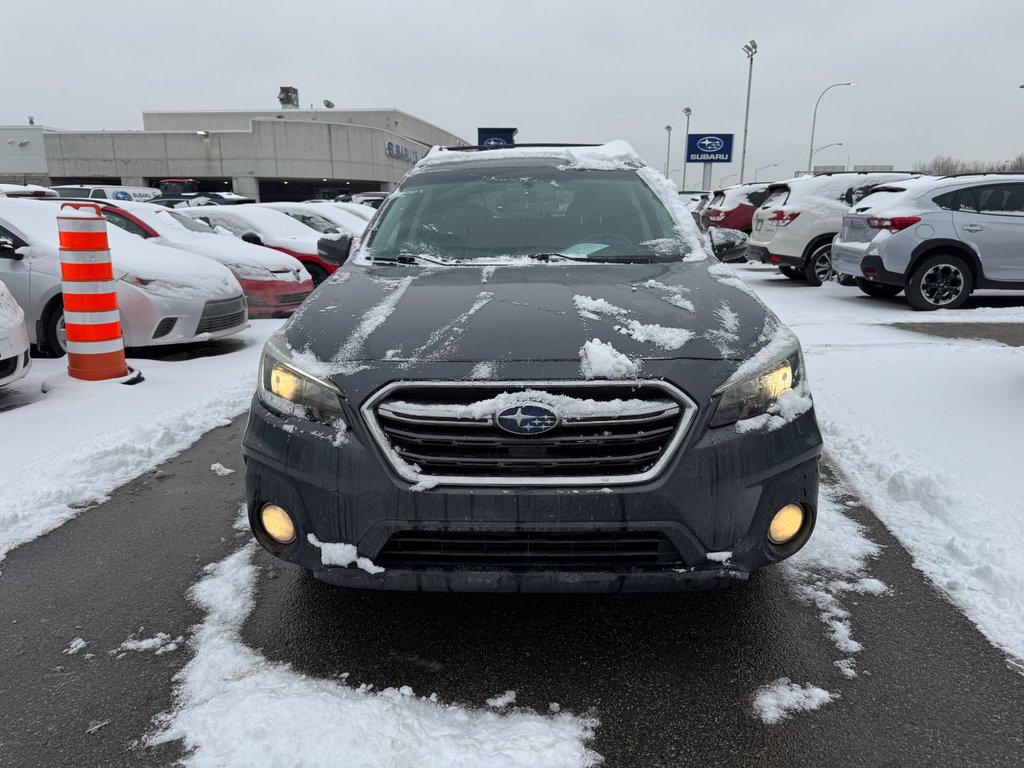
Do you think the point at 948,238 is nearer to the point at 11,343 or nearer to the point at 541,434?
the point at 541,434

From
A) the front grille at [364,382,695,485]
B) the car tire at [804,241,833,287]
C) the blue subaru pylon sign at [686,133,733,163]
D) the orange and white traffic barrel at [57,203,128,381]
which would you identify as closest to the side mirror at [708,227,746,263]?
the front grille at [364,382,695,485]

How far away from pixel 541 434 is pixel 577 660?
0.82 meters

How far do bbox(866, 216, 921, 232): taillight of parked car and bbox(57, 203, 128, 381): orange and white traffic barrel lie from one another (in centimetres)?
872

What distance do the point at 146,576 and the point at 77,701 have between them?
804 millimetres

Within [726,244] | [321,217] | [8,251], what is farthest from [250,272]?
[726,244]

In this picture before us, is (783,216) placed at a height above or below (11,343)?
above

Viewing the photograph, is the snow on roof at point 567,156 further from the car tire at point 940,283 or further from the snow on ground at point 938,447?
the car tire at point 940,283

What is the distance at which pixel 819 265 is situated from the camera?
1246 cm

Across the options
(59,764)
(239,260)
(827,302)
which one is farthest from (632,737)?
(827,302)

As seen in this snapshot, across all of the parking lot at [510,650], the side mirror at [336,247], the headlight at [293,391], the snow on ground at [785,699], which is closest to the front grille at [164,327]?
the parking lot at [510,650]

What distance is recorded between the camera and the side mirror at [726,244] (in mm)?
3775

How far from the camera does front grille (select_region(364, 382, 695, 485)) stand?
6.95ft

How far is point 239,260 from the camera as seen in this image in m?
9.22

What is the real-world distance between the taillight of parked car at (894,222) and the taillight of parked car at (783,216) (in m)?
2.66
